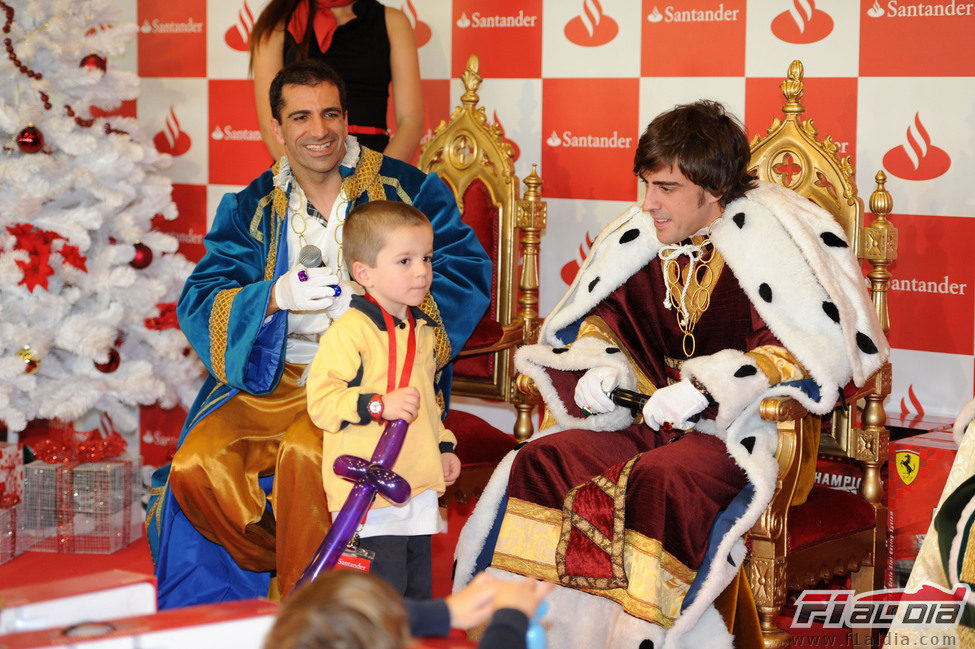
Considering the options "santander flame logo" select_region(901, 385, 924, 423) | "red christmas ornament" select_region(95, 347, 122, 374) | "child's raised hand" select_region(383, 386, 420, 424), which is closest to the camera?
"child's raised hand" select_region(383, 386, 420, 424)

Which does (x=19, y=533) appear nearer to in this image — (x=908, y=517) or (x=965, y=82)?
(x=908, y=517)

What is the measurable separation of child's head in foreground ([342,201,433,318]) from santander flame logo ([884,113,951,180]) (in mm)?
2062

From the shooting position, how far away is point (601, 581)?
2783 mm

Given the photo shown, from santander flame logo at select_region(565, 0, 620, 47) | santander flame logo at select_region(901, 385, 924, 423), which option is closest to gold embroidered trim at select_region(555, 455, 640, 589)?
santander flame logo at select_region(901, 385, 924, 423)

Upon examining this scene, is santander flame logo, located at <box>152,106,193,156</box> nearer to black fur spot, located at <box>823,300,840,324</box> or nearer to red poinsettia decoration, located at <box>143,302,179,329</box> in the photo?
red poinsettia decoration, located at <box>143,302,179,329</box>

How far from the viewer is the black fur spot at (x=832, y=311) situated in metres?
2.97

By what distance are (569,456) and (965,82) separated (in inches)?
79.9

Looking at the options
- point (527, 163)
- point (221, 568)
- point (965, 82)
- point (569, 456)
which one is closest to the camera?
point (569, 456)

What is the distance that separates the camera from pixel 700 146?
3.03m

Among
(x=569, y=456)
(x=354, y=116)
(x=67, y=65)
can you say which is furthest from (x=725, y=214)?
(x=67, y=65)

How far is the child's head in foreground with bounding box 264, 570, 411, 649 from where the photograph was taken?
1208 millimetres

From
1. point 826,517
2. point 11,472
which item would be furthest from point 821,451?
point 11,472

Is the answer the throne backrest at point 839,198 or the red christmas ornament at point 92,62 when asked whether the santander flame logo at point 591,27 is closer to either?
the throne backrest at point 839,198

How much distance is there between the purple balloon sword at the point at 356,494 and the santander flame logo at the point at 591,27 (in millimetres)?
2689
